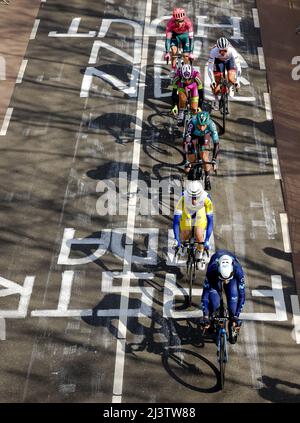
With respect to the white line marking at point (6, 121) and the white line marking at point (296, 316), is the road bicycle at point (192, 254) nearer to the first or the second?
the white line marking at point (296, 316)

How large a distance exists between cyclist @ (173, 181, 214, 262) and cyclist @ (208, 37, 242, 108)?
5303 mm

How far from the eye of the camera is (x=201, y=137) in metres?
16.8

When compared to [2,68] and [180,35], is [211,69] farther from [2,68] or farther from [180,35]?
[2,68]

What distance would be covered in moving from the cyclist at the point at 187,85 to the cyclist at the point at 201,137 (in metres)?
A: 1.80

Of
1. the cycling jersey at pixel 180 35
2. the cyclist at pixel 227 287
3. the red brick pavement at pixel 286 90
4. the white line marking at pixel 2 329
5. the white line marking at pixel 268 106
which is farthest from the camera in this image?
the cycling jersey at pixel 180 35

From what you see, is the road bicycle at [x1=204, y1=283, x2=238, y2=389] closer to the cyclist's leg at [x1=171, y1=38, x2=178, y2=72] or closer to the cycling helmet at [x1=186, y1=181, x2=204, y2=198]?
the cycling helmet at [x1=186, y1=181, x2=204, y2=198]

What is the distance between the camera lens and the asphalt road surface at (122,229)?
13953 mm

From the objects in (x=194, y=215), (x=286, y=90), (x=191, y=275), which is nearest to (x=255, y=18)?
(x=286, y=90)

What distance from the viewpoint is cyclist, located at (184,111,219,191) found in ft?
54.1

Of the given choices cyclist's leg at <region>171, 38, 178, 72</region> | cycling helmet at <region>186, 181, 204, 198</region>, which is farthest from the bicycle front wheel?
cyclist's leg at <region>171, 38, 178, 72</region>

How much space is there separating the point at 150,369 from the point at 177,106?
25.3ft

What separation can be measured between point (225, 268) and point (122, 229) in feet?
15.4

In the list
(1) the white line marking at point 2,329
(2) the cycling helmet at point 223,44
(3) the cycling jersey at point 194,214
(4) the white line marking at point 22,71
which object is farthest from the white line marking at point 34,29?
(1) the white line marking at point 2,329
